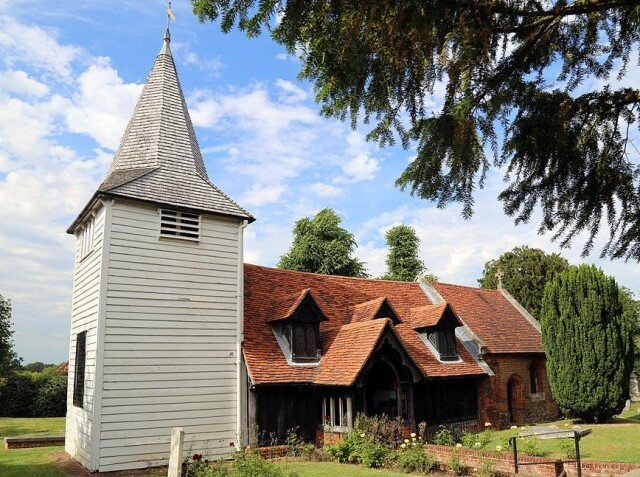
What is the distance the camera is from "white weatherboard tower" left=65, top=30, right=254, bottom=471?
14.4 metres

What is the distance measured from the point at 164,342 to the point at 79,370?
3.62 m

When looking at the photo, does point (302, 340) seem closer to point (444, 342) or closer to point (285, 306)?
point (285, 306)

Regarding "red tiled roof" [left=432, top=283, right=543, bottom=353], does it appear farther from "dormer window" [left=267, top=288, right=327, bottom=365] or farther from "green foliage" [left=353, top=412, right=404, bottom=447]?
"dormer window" [left=267, top=288, right=327, bottom=365]

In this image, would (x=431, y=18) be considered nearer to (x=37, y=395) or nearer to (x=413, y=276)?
(x=37, y=395)

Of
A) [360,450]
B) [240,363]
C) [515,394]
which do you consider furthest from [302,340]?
[515,394]

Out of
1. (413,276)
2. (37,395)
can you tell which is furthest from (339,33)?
(413,276)

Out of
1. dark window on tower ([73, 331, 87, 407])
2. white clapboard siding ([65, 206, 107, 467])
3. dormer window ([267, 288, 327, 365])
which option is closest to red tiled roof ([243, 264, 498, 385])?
dormer window ([267, 288, 327, 365])

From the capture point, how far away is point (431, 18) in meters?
4.12

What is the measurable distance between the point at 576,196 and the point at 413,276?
41.7 metres

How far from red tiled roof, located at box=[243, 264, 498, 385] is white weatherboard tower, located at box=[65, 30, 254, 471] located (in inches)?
44.3

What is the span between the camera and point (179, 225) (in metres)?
16.5

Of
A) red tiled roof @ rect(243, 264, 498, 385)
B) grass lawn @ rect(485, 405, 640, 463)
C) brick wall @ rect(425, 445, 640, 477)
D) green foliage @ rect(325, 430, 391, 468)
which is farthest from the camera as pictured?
red tiled roof @ rect(243, 264, 498, 385)

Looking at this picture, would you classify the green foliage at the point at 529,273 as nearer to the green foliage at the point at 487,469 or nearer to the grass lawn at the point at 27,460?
the green foliage at the point at 487,469

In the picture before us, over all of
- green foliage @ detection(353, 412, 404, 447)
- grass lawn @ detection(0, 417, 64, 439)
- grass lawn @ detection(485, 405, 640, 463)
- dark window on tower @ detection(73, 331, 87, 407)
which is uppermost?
dark window on tower @ detection(73, 331, 87, 407)
